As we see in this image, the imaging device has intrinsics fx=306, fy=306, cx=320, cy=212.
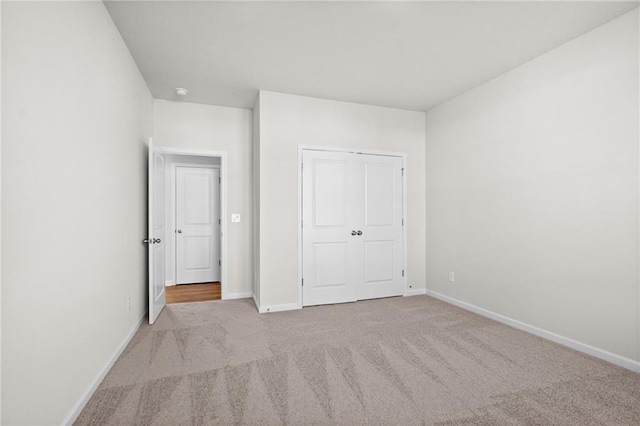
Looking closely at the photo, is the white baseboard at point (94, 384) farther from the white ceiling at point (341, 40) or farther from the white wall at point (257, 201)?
the white ceiling at point (341, 40)

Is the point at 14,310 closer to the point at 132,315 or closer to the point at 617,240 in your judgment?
the point at 132,315

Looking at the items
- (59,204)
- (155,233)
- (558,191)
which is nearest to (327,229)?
(155,233)

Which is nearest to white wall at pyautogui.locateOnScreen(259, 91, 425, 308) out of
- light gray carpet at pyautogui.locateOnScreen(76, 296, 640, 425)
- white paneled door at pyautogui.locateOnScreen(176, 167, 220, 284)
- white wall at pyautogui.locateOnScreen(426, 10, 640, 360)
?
light gray carpet at pyautogui.locateOnScreen(76, 296, 640, 425)

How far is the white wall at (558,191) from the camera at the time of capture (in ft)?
7.75

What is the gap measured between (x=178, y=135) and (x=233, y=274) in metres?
2.04

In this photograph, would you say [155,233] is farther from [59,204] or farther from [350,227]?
[350,227]

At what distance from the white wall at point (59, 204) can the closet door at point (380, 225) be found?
2817mm

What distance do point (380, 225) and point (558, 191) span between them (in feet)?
6.77

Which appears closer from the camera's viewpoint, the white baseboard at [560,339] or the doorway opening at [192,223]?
the white baseboard at [560,339]

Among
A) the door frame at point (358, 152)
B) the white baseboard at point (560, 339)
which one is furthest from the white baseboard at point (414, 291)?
the white baseboard at point (560, 339)

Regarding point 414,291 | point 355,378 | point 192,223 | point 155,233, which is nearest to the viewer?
point 355,378

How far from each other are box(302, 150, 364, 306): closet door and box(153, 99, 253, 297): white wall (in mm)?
963

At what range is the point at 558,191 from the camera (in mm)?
2783

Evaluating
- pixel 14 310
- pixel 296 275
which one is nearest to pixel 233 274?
pixel 296 275
